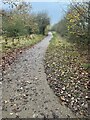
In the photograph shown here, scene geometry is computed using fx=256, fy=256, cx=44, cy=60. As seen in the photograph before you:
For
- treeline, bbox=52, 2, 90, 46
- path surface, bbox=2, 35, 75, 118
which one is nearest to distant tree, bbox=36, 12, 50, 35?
treeline, bbox=52, 2, 90, 46

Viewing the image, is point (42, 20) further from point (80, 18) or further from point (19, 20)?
point (80, 18)

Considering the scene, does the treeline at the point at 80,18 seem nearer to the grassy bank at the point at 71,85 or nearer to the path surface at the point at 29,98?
the grassy bank at the point at 71,85

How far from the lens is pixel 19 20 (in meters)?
27.2

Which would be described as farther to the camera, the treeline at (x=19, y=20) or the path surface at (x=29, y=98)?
the treeline at (x=19, y=20)

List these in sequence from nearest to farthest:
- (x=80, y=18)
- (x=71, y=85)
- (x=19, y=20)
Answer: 1. (x=71, y=85)
2. (x=80, y=18)
3. (x=19, y=20)

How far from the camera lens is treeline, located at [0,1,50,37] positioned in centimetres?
1255

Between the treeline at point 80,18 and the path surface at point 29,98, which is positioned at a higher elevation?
the treeline at point 80,18

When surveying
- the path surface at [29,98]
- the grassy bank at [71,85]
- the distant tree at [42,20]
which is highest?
the distant tree at [42,20]

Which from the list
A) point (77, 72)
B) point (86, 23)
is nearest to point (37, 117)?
point (77, 72)

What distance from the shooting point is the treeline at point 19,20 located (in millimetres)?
12547

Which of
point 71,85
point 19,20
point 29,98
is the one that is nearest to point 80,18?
point 71,85

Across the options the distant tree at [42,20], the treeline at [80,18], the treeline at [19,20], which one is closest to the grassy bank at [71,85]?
the treeline at [80,18]

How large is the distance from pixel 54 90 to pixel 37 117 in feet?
7.76

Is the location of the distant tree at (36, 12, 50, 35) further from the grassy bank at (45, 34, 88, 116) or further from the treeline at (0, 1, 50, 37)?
the grassy bank at (45, 34, 88, 116)
